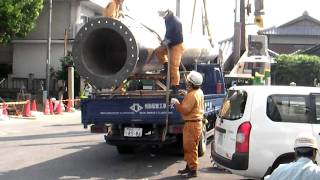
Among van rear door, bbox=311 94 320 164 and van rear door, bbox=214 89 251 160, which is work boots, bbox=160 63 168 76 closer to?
van rear door, bbox=214 89 251 160

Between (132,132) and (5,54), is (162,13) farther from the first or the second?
(5,54)

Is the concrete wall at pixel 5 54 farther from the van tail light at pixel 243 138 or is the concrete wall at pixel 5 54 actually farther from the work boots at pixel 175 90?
the van tail light at pixel 243 138

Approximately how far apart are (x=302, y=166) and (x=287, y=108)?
150 inches

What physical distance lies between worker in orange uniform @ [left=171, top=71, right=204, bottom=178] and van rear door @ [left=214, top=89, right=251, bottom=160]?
0.73 meters

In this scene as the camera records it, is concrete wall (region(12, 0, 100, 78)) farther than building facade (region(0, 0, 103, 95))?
Yes

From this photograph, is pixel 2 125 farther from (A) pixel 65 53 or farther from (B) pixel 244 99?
(A) pixel 65 53

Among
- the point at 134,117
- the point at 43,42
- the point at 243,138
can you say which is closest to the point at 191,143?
the point at 134,117

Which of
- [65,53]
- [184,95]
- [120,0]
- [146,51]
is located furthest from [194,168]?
[65,53]

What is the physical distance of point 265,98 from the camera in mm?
7988

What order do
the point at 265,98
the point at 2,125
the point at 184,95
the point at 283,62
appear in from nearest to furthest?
the point at 265,98 < the point at 184,95 < the point at 2,125 < the point at 283,62

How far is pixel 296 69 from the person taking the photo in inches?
1961

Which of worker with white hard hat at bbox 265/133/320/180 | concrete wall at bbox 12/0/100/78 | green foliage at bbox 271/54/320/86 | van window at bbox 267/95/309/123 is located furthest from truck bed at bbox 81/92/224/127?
green foliage at bbox 271/54/320/86

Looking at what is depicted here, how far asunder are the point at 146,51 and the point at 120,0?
1.16 meters

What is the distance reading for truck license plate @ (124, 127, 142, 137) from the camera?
35.2 ft
